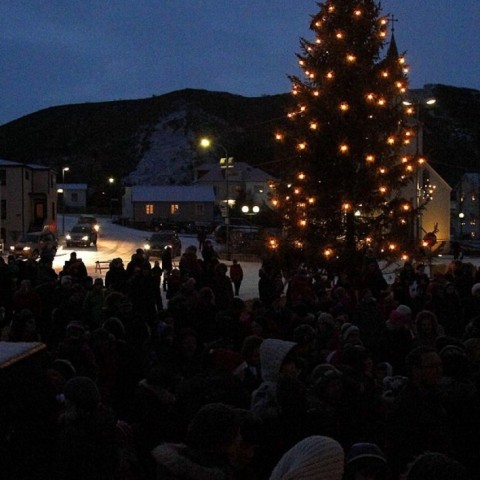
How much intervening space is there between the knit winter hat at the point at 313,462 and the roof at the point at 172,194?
253 feet

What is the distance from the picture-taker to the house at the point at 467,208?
87.2 m

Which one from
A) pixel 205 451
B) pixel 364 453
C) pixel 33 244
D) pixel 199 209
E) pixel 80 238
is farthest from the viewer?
pixel 199 209

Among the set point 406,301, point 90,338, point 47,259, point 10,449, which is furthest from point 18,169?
point 10,449

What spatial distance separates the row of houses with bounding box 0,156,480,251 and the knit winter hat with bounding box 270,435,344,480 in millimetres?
34156

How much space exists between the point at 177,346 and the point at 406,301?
8.22m

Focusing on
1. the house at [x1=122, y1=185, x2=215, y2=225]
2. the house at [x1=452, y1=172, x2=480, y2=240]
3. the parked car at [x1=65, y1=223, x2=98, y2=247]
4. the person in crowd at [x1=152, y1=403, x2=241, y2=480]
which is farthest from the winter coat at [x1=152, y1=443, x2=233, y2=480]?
the house at [x1=452, y1=172, x2=480, y2=240]

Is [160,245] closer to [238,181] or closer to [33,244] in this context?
[33,244]

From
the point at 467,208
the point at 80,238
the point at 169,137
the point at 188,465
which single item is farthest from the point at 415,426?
the point at 169,137

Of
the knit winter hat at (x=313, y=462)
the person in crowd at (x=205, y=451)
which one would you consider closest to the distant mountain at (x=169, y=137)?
the person in crowd at (x=205, y=451)

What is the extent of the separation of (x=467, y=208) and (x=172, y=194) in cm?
3804

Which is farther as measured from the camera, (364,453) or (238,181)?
(238,181)

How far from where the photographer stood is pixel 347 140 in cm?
1780

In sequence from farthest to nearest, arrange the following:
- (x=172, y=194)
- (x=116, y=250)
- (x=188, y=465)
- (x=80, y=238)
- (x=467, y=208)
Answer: (x=467, y=208)
(x=172, y=194)
(x=80, y=238)
(x=116, y=250)
(x=188, y=465)

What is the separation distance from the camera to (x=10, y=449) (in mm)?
4250
